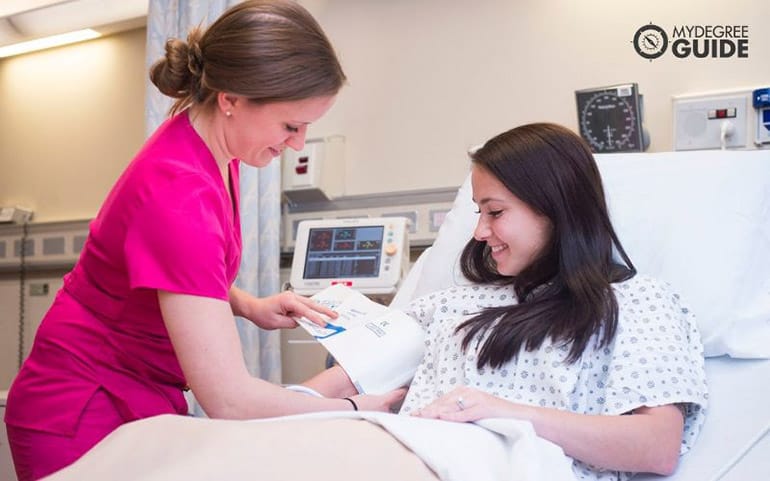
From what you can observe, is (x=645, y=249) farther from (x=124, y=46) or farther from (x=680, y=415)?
(x=124, y=46)

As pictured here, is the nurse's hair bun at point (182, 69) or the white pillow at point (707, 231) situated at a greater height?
the nurse's hair bun at point (182, 69)

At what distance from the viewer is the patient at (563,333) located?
129 centimetres

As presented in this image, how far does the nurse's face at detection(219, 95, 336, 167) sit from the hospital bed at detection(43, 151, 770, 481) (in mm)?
565

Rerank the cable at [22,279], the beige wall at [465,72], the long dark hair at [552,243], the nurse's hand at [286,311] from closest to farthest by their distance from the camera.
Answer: the long dark hair at [552,243]
the nurse's hand at [286,311]
the beige wall at [465,72]
the cable at [22,279]

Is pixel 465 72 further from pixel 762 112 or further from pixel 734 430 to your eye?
pixel 734 430

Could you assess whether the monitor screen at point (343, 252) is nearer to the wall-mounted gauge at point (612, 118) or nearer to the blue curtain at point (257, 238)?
the blue curtain at point (257, 238)

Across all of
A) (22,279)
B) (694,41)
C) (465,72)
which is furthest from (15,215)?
(694,41)

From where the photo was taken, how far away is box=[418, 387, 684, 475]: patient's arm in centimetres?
127

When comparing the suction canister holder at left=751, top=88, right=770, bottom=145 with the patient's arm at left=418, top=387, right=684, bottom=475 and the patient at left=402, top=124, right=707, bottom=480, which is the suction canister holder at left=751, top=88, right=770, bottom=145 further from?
the patient's arm at left=418, top=387, right=684, bottom=475

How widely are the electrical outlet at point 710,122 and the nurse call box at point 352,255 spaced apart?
931 millimetres

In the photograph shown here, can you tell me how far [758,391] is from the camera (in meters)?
1.51

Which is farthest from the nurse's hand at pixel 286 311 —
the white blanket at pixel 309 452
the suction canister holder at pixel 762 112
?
the suction canister holder at pixel 762 112

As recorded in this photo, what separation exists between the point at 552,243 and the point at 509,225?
0.09m

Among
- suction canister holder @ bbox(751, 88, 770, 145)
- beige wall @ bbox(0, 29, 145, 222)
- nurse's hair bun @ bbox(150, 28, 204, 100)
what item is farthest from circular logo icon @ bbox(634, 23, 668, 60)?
beige wall @ bbox(0, 29, 145, 222)
